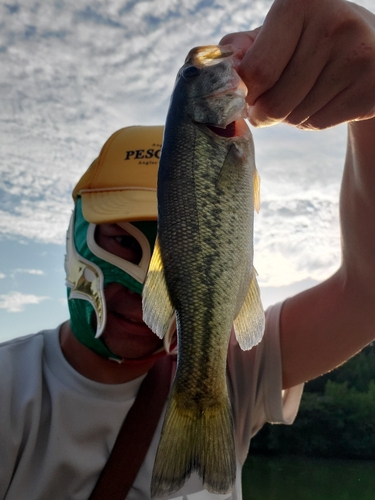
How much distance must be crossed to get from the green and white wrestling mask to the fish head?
1.13m

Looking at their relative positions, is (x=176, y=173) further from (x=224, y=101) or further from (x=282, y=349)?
(x=282, y=349)

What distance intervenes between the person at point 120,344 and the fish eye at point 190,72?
0.82m

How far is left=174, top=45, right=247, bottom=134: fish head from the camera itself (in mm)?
1571

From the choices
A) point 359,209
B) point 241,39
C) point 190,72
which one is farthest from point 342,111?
point 359,209

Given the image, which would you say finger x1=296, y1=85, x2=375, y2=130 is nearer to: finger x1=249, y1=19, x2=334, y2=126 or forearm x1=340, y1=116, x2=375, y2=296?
finger x1=249, y1=19, x2=334, y2=126

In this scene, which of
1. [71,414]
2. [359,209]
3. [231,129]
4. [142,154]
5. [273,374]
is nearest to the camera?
[231,129]

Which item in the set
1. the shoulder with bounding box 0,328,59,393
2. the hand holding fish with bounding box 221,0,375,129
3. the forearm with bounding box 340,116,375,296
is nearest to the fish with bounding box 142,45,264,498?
the hand holding fish with bounding box 221,0,375,129

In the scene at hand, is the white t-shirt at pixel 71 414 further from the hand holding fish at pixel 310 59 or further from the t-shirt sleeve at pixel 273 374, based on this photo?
the hand holding fish at pixel 310 59

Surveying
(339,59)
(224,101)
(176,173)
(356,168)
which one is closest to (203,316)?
(176,173)

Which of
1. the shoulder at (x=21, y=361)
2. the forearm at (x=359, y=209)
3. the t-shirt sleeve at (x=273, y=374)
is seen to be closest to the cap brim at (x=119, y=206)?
the shoulder at (x=21, y=361)

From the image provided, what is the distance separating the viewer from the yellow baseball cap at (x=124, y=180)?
2.65 meters

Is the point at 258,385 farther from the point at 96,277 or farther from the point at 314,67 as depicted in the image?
the point at 314,67

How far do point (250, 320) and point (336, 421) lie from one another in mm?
30624

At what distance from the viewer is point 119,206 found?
105 inches
